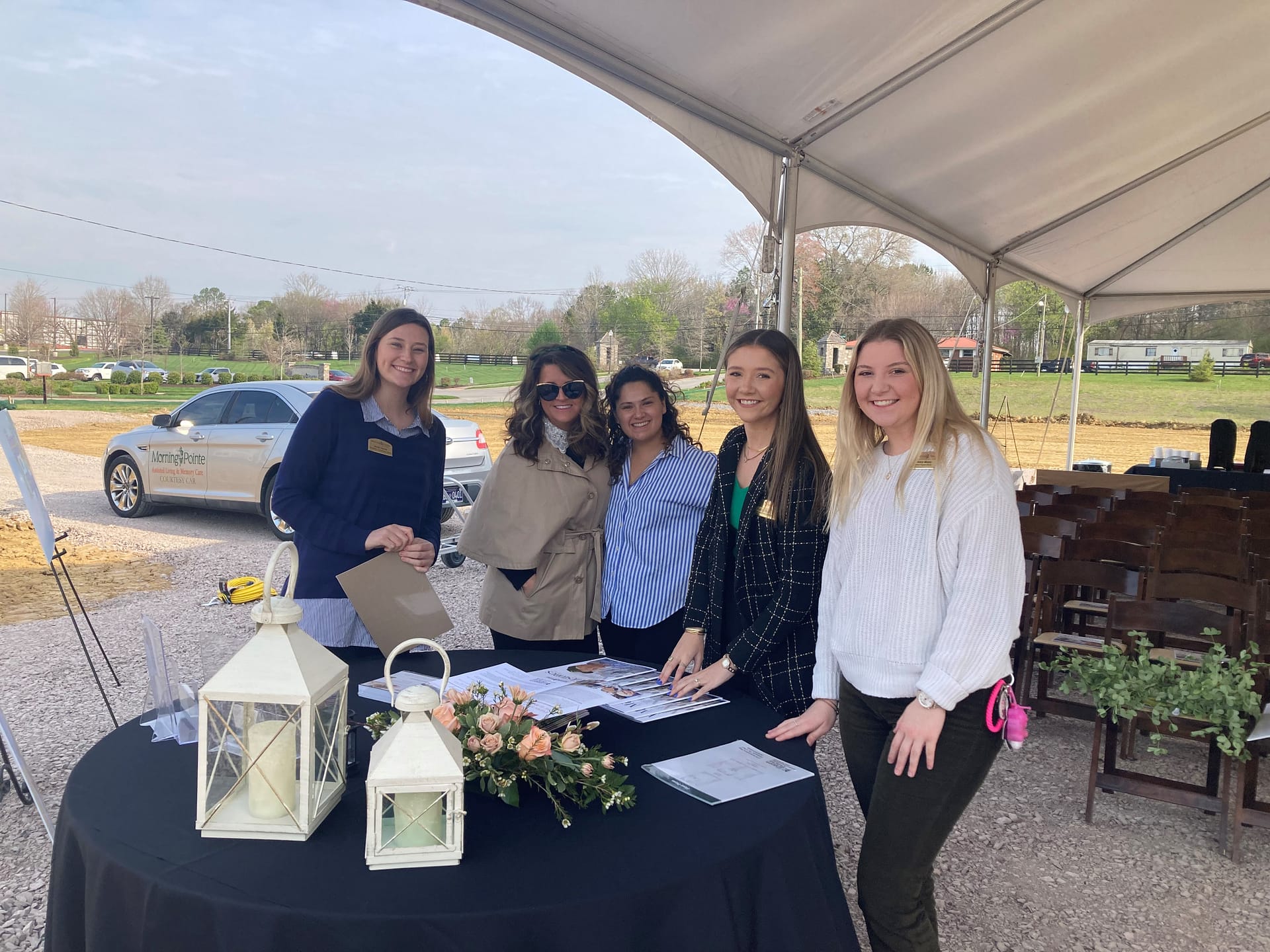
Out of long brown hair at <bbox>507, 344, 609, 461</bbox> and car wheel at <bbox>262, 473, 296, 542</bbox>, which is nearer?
long brown hair at <bbox>507, 344, 609, 461</bbox>

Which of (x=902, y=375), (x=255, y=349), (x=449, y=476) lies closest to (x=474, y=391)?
(x=255, y=349)

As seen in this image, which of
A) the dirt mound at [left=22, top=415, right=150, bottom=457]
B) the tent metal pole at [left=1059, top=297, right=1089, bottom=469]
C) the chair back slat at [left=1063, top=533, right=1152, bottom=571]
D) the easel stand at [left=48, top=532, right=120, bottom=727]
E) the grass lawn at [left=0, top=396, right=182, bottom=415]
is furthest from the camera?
the grass lawn at [left=0, top=396, right=182, bottom=415]

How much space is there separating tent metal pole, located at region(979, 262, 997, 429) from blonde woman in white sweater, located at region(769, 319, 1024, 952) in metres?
7.77

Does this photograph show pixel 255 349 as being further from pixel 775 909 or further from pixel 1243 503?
pixel 775 909

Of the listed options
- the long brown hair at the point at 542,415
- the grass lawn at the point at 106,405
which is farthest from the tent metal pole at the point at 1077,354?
the grass lawn at the point at 106,405

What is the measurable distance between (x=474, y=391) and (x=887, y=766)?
25659 mm

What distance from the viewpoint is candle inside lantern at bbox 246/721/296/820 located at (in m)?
1.24

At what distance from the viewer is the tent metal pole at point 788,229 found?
187 inches

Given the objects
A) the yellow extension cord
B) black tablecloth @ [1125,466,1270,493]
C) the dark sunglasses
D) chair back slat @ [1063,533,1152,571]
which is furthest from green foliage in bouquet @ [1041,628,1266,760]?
black tablecloth @ [1125,466,1270,493]

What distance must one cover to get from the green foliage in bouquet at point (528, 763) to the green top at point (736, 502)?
867 millimetres

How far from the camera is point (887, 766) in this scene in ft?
5.27

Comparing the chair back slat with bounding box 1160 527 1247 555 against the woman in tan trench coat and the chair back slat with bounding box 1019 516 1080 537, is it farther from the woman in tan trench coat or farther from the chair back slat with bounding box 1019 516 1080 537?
the woman in tan trench coat

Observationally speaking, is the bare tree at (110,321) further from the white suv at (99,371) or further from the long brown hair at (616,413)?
the long brown hair at (616,413)

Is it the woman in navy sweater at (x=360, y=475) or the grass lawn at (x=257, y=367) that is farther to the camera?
the grass lawn at (x=257, y=367)
